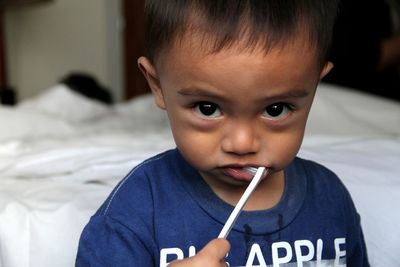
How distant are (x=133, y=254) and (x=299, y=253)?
0.17 metres

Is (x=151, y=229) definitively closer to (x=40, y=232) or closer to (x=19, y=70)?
(x=40, y=232)

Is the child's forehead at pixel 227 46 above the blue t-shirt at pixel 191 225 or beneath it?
above

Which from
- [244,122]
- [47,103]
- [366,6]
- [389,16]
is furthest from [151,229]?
[389,16]

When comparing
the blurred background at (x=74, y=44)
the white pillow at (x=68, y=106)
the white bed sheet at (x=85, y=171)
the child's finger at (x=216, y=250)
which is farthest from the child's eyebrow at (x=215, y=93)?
the blurred background at (x=74, y=44)

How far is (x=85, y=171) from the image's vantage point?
980 mm

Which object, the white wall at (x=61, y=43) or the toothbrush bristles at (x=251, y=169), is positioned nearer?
the toothbrush bristles at (x=251, y=169)

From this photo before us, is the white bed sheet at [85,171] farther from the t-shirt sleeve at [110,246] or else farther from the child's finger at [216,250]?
the child's finger at [216,250]

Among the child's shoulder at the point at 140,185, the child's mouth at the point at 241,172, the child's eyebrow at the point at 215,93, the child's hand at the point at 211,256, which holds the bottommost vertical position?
the child's hand at the point at 211,256

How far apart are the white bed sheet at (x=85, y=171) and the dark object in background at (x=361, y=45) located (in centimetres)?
21

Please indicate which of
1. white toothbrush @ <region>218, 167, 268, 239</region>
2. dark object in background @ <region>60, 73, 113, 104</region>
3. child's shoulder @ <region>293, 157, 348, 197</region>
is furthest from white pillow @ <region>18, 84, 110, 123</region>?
white toothbrush @ <region>218, 167, 268, 239</region>

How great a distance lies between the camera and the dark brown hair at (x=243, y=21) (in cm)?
56

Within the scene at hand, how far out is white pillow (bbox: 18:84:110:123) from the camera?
156cm

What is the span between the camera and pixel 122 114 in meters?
1.70

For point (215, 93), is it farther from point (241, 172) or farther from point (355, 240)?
point (355, 240)
